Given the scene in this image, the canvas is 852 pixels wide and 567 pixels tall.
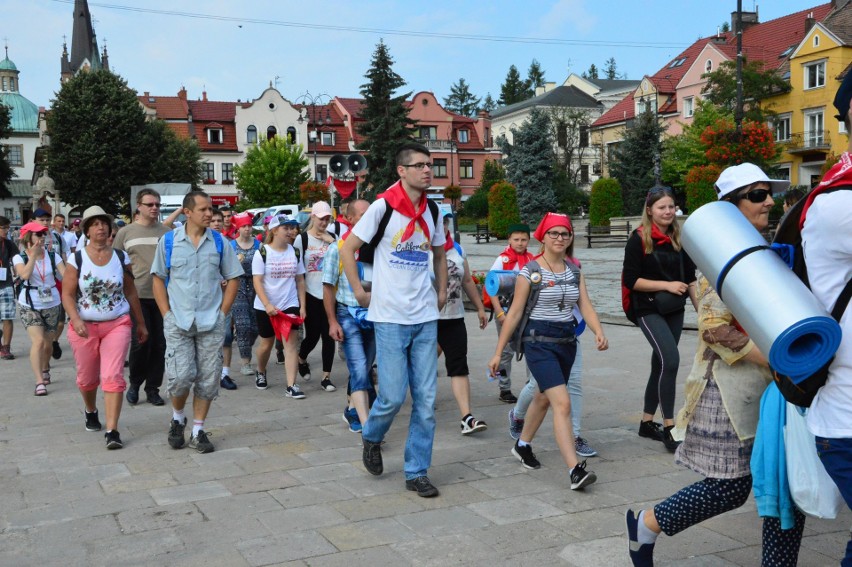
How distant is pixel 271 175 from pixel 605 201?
28984 millimetres

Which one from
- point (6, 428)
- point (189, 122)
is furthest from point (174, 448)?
point (189, 122)

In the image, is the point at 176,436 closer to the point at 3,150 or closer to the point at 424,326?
the point at 424,326

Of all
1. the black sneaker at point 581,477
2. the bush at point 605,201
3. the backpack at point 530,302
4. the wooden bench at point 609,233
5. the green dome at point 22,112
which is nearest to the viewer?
the black sneaker at point 581,477

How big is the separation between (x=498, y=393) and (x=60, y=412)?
423 centimetres

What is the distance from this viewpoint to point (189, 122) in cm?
7544

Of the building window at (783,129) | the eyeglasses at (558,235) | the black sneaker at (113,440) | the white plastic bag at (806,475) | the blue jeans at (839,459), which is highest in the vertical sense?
the building window at (783,129)

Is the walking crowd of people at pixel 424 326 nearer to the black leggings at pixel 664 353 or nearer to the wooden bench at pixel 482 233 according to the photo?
the black leggings at pixel 664 353

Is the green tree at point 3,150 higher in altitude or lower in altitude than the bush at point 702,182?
higher

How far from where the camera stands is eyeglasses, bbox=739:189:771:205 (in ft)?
12.1

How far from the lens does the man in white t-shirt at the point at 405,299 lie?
17.4ft

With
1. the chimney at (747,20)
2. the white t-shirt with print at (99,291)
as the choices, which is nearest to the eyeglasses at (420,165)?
the white t-shirt with print at (99,291)

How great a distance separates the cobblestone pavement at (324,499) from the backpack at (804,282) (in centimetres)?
180

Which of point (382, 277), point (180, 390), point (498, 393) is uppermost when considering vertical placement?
point (382, 277)

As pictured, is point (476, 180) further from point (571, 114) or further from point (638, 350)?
point (638, 350)
